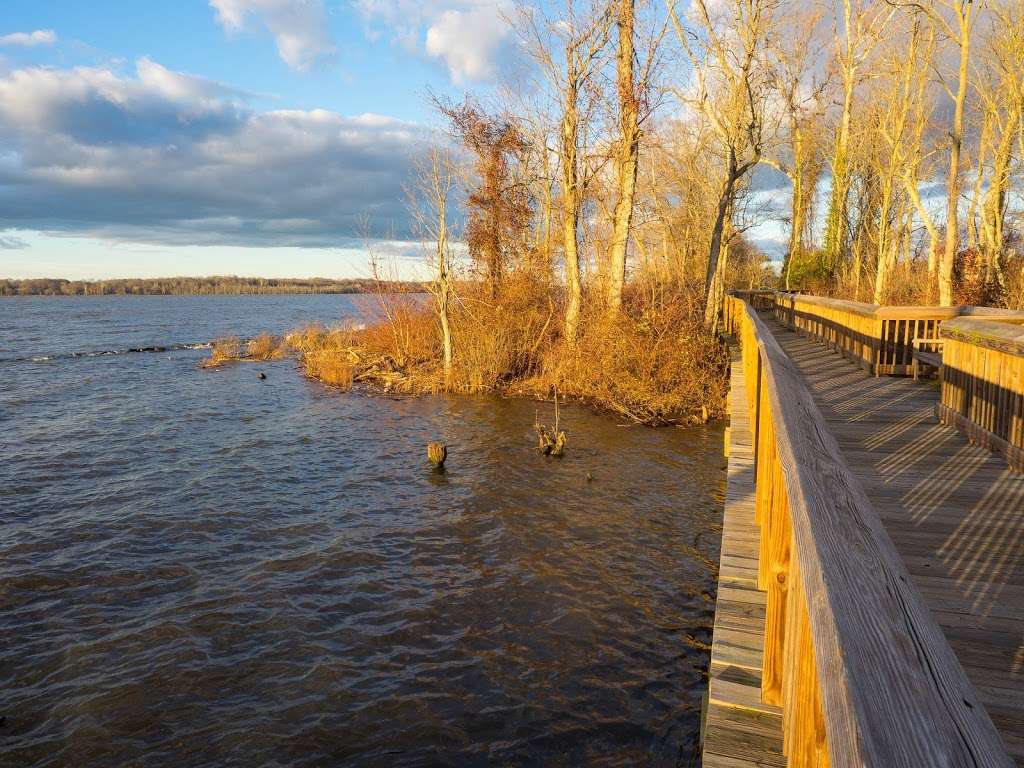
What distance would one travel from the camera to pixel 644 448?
14570 mm

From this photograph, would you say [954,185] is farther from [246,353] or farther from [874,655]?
[246,353]

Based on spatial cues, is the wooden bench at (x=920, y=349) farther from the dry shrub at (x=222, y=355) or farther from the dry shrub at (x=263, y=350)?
the dry shrub at (x=263, y=350)

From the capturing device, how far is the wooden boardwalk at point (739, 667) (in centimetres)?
297

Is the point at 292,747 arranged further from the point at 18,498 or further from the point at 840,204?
the point at 840,204

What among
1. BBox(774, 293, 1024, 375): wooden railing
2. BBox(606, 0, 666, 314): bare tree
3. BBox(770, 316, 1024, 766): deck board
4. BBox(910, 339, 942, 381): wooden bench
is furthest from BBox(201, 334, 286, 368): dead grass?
BBox(770, 316, 1024, 766): deck board

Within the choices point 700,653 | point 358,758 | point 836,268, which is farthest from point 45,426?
point 836,268

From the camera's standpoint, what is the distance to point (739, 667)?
3.50 m

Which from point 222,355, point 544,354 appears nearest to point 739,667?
point 544,354

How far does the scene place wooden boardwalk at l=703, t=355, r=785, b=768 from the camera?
2.97 meters

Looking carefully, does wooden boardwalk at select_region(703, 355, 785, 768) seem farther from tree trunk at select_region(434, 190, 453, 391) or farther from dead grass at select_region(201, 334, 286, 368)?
dead grass at select_region(201, 334, 286, 368)

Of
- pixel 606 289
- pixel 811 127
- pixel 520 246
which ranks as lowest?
pixel 606 289

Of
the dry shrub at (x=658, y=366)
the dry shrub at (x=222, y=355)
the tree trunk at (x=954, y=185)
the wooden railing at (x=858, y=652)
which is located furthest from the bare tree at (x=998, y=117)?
the dry shrub at (x=222, y=355)

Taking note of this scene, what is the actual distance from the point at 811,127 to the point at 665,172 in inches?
291

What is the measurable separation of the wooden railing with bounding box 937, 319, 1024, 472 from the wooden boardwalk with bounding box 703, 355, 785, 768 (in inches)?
91.7
